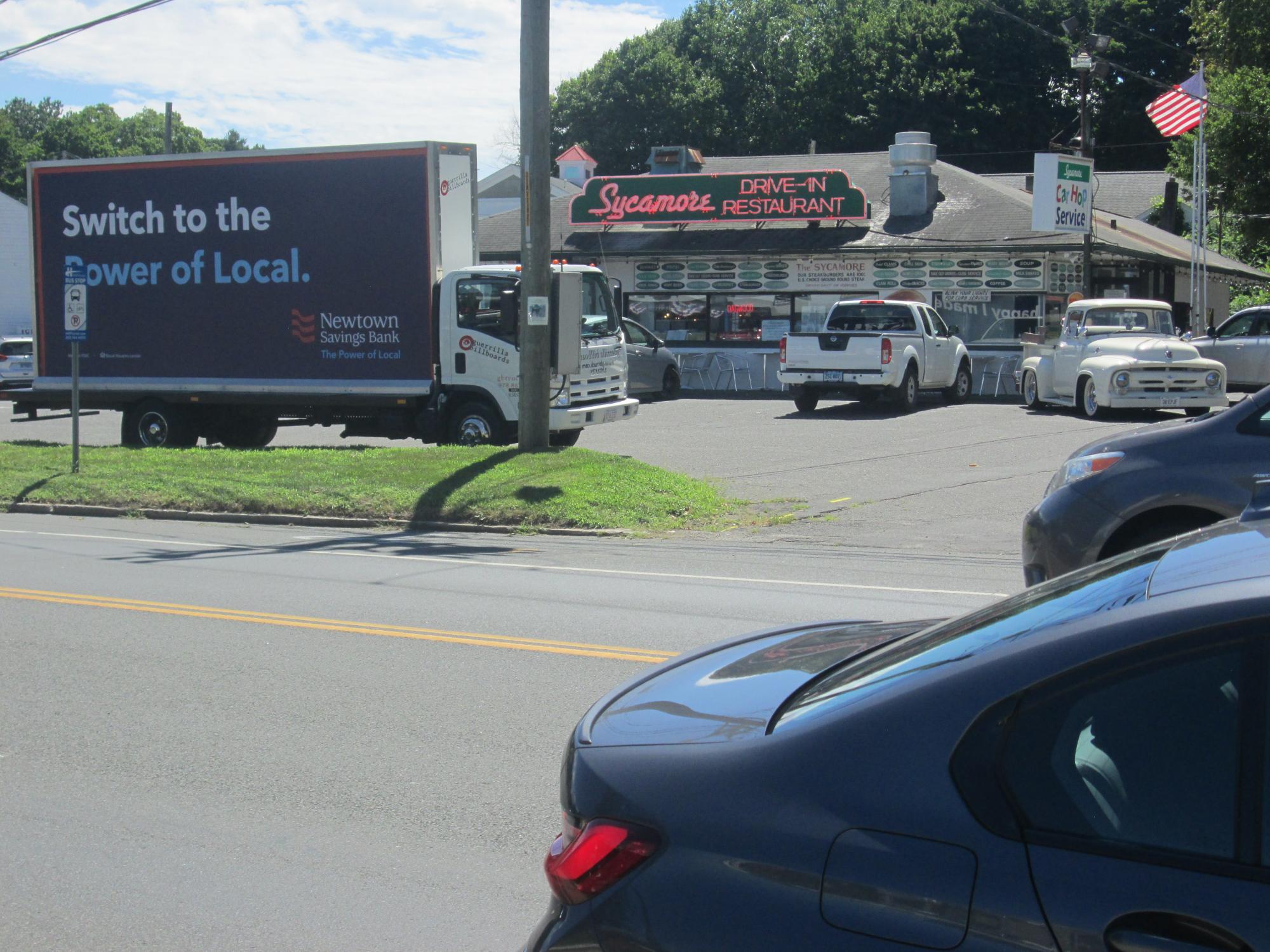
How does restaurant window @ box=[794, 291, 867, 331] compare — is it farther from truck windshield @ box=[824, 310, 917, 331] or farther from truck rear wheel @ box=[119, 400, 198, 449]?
truck rear wheel @ box=[119, 400, 198, 449]

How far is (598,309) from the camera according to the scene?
18.9 metres

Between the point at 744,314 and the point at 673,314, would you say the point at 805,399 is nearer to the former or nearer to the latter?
the point at 744,314

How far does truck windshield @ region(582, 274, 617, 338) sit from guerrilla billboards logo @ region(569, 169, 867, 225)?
46.5 ft

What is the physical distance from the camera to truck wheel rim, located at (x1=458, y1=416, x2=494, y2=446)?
1842cm

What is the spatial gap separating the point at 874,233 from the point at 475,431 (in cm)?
1647

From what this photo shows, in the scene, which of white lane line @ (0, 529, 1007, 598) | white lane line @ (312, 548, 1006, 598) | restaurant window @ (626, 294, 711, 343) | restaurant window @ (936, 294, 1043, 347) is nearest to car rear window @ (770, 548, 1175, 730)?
white lane line @ (0, 529, 1007, 598)

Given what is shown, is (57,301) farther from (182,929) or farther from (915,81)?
(915,81)

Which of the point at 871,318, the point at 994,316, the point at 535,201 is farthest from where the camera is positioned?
the point at 994,316

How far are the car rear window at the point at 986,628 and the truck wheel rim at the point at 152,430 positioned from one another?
19452mm

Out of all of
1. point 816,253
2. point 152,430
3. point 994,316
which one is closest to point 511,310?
point 152,430

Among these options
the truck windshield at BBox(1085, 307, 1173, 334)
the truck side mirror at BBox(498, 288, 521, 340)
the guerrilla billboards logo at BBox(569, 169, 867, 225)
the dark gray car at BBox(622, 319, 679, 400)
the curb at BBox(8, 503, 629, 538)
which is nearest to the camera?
the curb at BBox(8, 503, 629, 538)

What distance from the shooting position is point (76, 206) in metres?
20.8

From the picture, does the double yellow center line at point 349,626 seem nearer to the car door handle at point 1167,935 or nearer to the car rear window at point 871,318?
the car door handle at point 1167,935

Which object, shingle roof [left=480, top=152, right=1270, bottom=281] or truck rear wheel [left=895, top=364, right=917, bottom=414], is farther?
shingle roof [left=480, top=152, right=1270, bottom=281]
